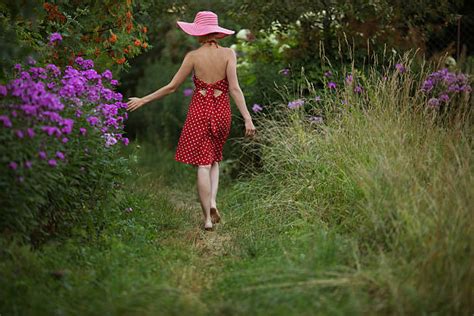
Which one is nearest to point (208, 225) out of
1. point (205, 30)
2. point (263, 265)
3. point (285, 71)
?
point (263, 265)

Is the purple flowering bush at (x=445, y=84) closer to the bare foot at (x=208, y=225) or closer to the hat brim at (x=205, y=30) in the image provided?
the hat brim at (x=205, y=30)

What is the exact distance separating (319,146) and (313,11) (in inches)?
111

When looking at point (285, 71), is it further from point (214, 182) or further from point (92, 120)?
point (92, 120)

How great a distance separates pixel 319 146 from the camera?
6.12 meters

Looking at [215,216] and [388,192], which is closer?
[388,192]

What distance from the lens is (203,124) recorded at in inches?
243

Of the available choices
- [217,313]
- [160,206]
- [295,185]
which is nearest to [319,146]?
[295,185]

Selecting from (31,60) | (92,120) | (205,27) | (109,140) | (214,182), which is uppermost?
(205,27)

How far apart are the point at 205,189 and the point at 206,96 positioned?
2.66ft

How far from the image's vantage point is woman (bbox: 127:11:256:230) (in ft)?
20.1

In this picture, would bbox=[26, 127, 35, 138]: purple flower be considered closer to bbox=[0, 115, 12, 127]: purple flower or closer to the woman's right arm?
bbox=[0, 115, 12, 127]: purple flower

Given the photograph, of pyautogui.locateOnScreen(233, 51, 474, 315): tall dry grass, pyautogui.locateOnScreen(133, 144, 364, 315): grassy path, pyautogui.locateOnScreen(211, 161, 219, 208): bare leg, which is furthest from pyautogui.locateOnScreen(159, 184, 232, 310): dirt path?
pyautogui.locateOnScreen(233, 51, 474, 315): tall dry grass

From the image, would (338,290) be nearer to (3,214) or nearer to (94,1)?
(3,214)

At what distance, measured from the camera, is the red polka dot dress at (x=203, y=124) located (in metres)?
6.18
